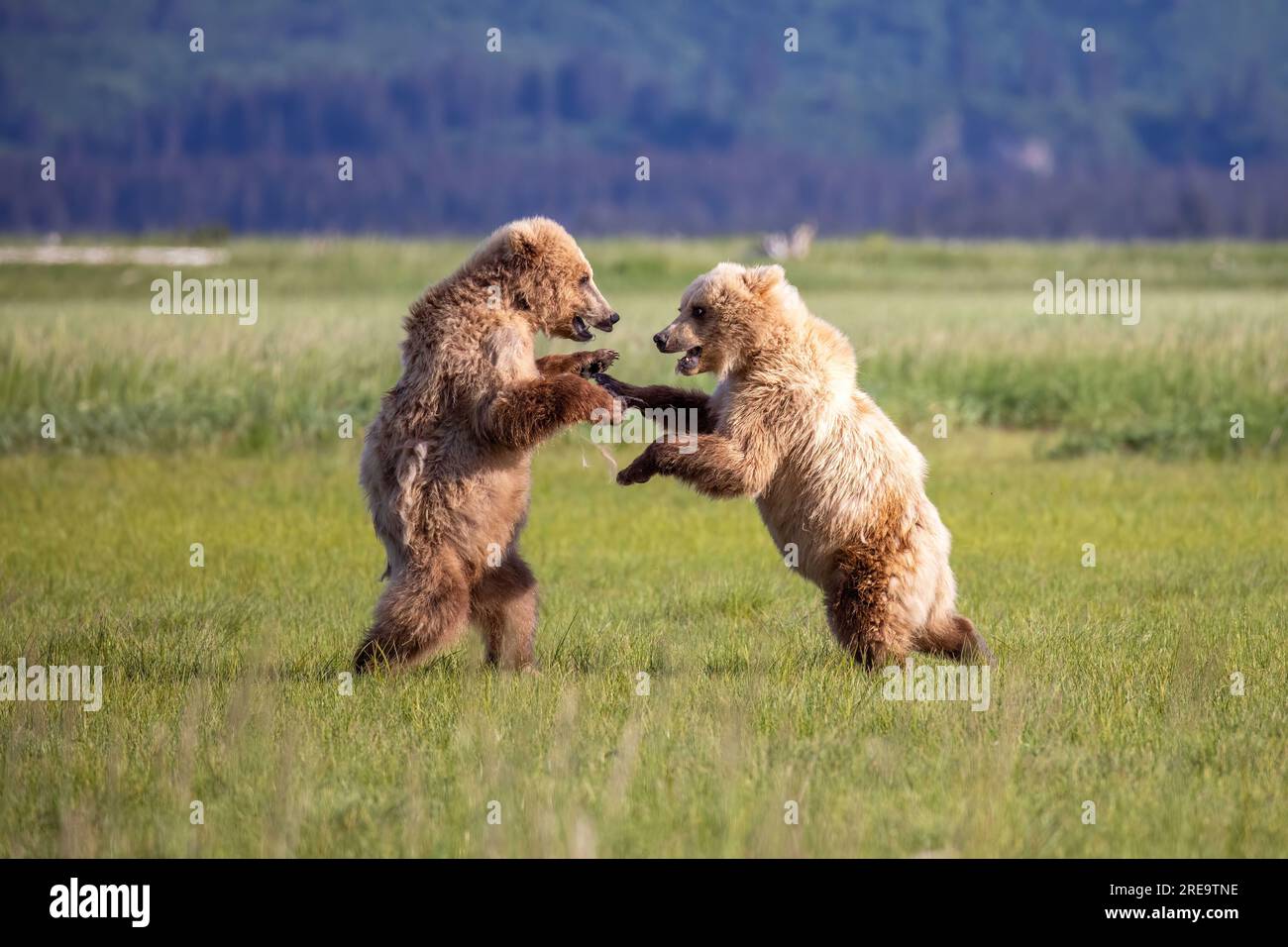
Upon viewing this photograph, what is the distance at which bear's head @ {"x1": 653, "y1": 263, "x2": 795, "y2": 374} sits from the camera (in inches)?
331

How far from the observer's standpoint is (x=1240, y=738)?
709cm

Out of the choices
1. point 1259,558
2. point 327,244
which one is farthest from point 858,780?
Result: point 327,244

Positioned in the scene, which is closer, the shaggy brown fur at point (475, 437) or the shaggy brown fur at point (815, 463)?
the shaggy brown fur at point (475, 437)

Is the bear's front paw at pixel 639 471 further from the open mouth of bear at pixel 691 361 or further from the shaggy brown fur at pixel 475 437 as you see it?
the open mouth of bear at pixel 691 361

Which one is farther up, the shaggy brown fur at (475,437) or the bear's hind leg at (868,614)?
the shaggy brown fur at (475,437)

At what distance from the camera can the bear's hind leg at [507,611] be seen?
830 centimetres

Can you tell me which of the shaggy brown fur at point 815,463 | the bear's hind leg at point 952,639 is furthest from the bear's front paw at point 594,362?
the bear's hind leg at point 952,639

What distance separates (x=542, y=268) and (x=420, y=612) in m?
1.81

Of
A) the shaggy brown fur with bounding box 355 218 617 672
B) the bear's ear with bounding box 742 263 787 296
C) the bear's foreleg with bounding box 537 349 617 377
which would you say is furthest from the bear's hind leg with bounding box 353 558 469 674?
the bear's ear with bounding box 742 263 787 296

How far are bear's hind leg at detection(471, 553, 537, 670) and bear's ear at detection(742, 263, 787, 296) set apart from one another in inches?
Answer: 71.1

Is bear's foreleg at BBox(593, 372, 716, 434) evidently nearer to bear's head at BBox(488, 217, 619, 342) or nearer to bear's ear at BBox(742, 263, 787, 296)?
bear's head at BBox(488, 217, 619, 342)

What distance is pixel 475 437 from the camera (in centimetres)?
819

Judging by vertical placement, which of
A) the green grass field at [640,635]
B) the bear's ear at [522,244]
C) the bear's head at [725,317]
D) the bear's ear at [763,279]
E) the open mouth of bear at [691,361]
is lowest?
the green grass field at [640,635]

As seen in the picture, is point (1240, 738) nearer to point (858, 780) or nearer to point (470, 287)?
point (858, 780)
